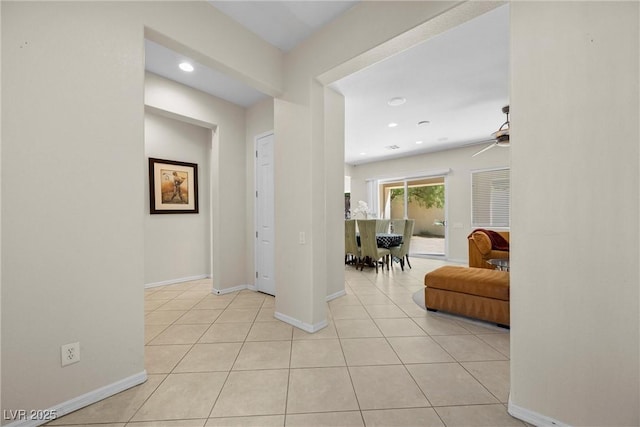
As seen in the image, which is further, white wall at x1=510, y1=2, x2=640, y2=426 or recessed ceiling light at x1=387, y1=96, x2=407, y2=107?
recessed ceiling light at x1=387, y1=96, x2=407, y2=107

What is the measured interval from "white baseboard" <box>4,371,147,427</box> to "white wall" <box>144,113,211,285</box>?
99.9 inches

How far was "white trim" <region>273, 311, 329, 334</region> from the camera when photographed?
244 centimetres

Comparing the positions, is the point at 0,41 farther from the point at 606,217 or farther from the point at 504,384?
the point at 504,384

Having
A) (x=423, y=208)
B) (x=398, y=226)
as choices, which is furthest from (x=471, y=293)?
(x=423, y=208)

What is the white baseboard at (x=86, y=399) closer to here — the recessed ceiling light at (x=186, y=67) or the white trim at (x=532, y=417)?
the white trim at (x=532, y=417)

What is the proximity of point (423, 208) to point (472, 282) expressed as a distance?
4.90 meters

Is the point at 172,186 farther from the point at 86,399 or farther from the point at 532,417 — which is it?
the point at 532,417

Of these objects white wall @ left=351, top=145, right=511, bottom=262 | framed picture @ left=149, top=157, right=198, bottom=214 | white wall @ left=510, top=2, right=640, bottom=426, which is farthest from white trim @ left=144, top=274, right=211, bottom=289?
white wall @ left=351, top=145, right=511, bottom=262

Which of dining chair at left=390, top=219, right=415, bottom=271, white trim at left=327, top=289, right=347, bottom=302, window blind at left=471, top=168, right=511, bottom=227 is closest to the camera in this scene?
white trim at left=327, top=289, right=347, bottom=302

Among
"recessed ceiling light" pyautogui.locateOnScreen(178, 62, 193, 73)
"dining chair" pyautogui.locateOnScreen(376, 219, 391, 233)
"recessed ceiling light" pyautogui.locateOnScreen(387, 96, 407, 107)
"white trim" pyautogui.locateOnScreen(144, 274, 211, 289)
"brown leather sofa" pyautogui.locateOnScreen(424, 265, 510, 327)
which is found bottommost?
"white trim" pyautogui.locateOnScreen(144, 274, 211, 289)

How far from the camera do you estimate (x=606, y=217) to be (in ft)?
3.78

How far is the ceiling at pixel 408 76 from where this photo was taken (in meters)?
2.18

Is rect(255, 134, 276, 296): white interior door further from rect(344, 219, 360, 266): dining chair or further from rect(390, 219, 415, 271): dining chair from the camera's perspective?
rect(390, 219, 415, 271): dining chair

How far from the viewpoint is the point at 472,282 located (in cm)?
265
